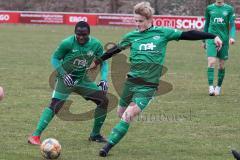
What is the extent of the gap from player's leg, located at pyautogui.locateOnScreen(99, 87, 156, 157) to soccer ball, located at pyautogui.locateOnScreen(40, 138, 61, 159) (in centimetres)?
54

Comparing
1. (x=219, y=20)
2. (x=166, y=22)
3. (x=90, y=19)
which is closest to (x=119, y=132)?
(x=219, y=20)

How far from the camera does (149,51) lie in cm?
790

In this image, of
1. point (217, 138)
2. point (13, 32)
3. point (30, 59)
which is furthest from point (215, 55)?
point (13, 32)

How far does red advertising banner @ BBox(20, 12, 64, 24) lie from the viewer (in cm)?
3922

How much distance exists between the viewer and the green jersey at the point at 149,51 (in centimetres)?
789

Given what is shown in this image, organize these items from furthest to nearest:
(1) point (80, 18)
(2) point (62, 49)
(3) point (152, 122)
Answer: (1) point (80, 18), (3) point (152, 122), (2) point (62, 49)

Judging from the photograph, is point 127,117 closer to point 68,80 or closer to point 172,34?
point 68,80

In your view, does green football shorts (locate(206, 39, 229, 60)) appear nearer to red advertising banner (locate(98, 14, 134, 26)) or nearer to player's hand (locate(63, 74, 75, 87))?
player's hand (locate(63, 74, 75, 87))

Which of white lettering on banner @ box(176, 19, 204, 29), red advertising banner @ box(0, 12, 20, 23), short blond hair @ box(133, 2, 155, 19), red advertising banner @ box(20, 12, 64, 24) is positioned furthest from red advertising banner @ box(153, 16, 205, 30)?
short blond hair @ box(133, 2, 155, 19)

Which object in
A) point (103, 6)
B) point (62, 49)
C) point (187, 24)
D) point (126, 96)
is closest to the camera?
point (126, 96)

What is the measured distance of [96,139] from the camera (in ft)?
28.3

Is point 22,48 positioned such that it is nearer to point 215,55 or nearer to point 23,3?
point 215,55

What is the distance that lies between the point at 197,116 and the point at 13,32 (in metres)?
22.6

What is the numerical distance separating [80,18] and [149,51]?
30964 mm
